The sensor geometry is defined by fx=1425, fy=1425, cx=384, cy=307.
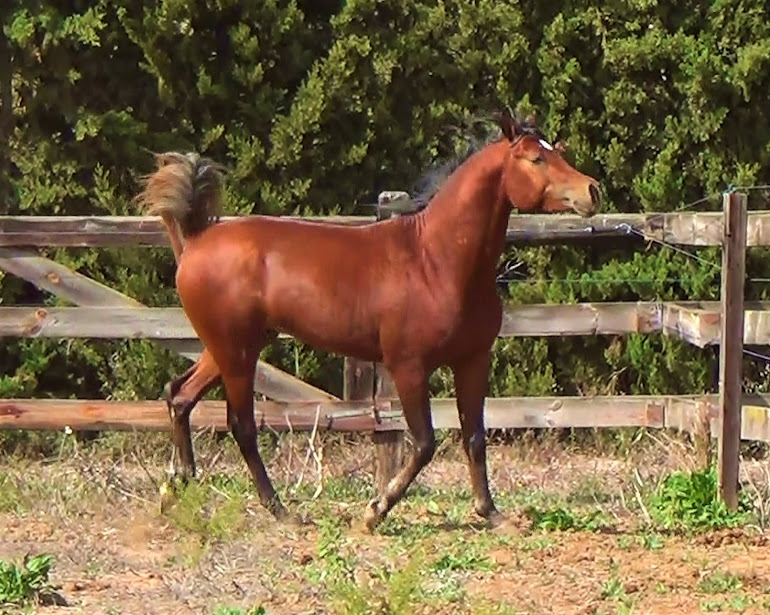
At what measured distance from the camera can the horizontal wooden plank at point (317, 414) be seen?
7.38 m

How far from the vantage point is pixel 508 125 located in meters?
6.29

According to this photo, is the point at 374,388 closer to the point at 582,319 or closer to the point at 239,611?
the point at 582,319

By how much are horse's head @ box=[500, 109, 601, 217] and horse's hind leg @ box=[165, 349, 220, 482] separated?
5.78 feet

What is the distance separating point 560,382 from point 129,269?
288 centimetres

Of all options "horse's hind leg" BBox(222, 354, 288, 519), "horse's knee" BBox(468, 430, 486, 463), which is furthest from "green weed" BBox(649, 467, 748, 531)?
"horse's hind leg" BBox(222, 354, 288, 519)

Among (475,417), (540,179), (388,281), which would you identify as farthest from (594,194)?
(475,417)

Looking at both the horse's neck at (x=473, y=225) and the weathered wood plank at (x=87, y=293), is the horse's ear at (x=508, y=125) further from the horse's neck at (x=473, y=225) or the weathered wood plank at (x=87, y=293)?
the weathered wood plank at (x=87, y=293)

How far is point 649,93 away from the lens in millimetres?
9109

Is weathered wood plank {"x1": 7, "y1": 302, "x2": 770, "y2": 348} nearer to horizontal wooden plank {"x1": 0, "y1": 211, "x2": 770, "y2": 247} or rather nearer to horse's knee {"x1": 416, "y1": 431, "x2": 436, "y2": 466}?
horizontal wooden plank {"x1": 0, "y1": 211, "x2": 770, "y2": 247}

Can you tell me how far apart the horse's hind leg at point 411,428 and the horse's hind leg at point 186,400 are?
104 centimetres

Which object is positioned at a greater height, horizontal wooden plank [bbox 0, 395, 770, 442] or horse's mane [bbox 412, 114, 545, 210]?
horse's mane [bbox 412, 114, 545, 210]

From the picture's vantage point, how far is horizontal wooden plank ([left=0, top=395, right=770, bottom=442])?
7.38m

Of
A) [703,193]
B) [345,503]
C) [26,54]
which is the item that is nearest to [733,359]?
[345,503]

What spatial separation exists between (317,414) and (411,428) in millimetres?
1094
